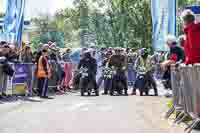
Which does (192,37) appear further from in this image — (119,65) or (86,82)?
(119,65)

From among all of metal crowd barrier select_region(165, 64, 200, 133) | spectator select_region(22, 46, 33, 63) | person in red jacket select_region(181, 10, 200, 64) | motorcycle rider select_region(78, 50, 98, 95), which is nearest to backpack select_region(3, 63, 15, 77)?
spectator select_region(22, 46, 33, 63)

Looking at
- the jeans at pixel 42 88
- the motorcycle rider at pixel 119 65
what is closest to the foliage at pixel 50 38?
the motorcycle rider at pixel 119 65

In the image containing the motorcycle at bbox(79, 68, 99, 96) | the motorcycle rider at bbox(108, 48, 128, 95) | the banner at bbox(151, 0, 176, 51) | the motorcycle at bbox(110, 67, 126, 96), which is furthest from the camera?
the motorcycle rider at bbox(108, 48, 128, 95)

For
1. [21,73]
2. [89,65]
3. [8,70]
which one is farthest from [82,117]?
[89,65]

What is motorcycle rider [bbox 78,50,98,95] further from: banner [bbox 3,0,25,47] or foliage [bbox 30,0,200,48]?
foliage [bbox 30,0,200,48]

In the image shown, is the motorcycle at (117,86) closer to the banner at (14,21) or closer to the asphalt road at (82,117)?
the banner at (14,21)

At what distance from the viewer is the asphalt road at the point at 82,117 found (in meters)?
12.7

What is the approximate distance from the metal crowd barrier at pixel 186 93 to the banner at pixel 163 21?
8.31 metres

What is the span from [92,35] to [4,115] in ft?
216

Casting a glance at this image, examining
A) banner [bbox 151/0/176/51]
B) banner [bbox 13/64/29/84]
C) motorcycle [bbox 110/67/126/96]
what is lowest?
motorcycle [bbox 110/67/126/96]

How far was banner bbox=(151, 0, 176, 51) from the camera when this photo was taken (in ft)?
75.7

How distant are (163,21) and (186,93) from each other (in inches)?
433

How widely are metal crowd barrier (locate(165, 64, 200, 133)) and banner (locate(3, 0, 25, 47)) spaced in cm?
1056

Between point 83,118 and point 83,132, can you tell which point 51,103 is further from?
point 83,132
